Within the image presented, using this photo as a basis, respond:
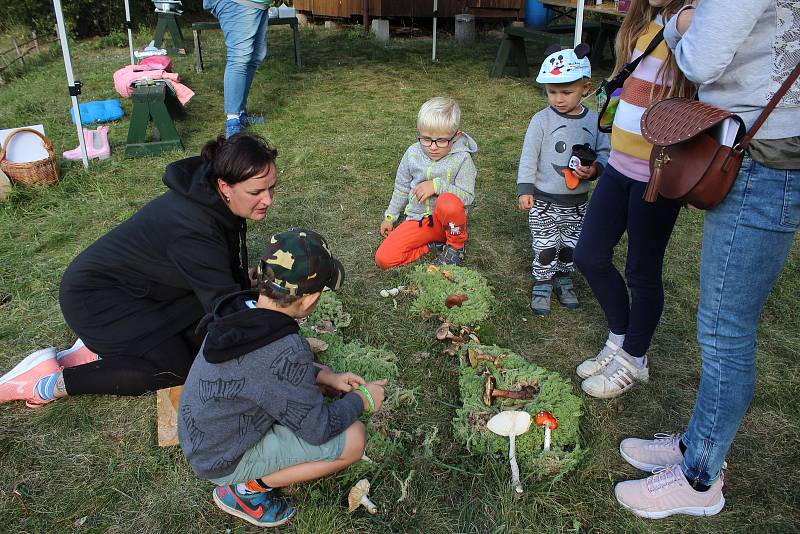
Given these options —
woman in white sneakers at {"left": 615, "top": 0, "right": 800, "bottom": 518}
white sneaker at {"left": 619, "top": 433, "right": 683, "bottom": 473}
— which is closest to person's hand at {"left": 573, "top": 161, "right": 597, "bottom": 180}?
woman in white sneakers at {"left": 615, "top": 0, "right": 800, "bottom": 518}

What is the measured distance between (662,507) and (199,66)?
892 cm

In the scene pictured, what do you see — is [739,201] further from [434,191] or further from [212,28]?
[212,28]

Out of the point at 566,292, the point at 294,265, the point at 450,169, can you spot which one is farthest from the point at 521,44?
the point at 294,265

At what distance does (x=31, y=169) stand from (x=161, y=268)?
3.08 m

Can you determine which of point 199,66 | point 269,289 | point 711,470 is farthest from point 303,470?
point 199,66

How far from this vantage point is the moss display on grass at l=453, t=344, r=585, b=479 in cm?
227

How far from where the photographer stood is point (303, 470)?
1987 mm

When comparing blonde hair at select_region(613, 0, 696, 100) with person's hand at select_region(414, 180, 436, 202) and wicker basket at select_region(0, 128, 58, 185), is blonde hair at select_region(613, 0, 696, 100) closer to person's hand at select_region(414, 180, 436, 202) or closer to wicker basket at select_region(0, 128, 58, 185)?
person's hand at select_region(414, 180, 436, 202)

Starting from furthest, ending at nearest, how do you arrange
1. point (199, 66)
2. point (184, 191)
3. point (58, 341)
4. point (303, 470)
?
point (199, 66), point (58, 341), point (184, 191), point (303, 470)

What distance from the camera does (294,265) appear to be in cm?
182

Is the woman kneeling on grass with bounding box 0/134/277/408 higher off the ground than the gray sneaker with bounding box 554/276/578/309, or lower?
higher

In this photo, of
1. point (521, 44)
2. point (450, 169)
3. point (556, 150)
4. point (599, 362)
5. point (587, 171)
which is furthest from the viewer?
point (521, 44)

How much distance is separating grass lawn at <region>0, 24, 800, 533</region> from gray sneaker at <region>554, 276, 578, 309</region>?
0.21 ft

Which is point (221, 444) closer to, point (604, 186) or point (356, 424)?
point (356, 424)
